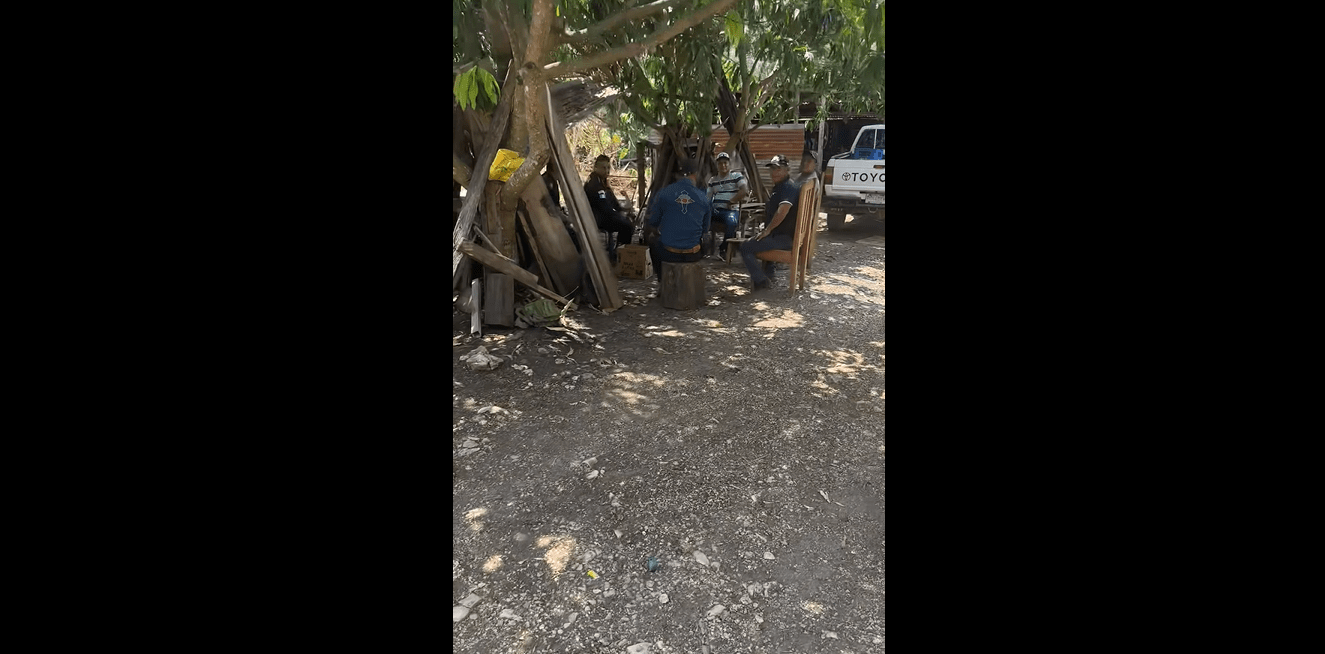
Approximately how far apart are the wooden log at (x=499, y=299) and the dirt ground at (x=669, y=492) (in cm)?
13

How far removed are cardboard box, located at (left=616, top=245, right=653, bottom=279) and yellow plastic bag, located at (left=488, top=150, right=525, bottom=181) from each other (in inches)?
98.8

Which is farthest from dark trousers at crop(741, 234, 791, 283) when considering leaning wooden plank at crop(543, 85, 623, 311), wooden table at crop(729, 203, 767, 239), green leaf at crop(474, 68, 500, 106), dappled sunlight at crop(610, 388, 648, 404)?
green leaf at crop(474, 68, 500, 106)

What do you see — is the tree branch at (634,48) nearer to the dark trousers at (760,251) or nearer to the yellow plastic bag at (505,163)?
the yellow plastic bag at (505,163)

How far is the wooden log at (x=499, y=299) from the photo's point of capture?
632 centimetres

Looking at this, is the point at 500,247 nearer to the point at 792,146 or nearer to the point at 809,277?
the point at 809,277

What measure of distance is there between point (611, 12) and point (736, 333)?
2.85m

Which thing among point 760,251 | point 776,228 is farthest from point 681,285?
point 776,228

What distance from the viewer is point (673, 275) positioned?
740 cm

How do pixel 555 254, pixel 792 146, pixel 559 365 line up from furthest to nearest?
pixel 792 146 < pixel 555 254 < pixel 559 365

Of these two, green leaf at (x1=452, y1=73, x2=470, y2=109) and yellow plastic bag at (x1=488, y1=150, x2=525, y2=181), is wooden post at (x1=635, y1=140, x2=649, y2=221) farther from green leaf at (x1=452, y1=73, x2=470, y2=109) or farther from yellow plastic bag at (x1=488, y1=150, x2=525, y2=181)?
green leaf at (x1=452, y1=73, x2=470, y2=109)

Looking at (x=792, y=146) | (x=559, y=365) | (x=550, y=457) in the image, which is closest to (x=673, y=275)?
(x=559, y=365)

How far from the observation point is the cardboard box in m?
8.80

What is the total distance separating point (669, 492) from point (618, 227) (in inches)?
253

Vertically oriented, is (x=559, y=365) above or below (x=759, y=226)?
below
